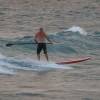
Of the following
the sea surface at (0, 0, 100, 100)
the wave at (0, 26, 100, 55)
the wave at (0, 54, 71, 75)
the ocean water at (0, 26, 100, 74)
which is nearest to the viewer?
the sea surface at (0, 0, 100, 100)

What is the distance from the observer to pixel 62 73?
73.4ft

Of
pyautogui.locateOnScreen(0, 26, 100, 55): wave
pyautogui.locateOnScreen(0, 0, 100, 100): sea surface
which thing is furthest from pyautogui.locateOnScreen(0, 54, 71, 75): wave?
pyautogui.locateOnScreen(0, 26, 100, 55): wave

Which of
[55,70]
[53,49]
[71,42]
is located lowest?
[71,42]

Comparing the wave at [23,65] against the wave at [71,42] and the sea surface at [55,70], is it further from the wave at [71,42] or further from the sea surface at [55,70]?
the wave at [71,42]

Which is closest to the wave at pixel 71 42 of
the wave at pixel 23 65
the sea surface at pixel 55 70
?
the sea surface at pixel 55 70

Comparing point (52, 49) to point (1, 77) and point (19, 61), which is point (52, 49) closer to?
point (19, 61)

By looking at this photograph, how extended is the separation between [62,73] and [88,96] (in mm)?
4200

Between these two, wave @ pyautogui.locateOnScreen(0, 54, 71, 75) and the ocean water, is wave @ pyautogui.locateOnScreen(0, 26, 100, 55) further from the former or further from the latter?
wave @ pyautogui.locateOnScreen(0, 54, 71, 75)

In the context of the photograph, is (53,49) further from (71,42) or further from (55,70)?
(55,70)

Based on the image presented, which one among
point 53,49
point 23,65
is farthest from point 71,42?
point 23,65

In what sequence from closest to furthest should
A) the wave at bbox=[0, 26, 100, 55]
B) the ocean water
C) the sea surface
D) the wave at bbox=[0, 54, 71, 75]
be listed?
the sea surface < the wave at bbox=[0, 54, 71, 75] < the ocean water < the wave at bbox=[0, 26, 100, 55]

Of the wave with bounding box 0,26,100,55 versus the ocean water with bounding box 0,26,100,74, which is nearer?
the ocean water with bounding box 0,26,100,74

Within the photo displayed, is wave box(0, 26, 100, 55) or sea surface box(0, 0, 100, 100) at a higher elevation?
sea surface box(0, 0, 100, 100)

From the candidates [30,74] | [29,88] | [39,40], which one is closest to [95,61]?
[39,40]
